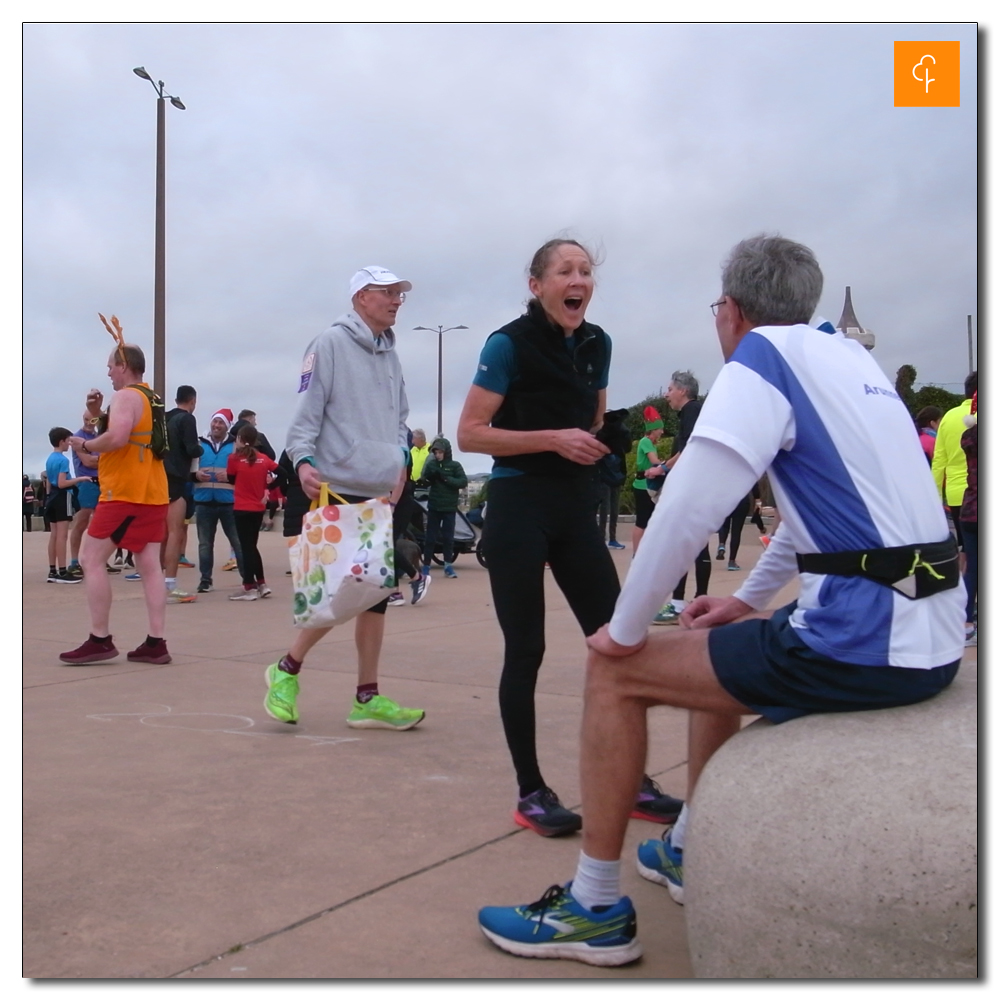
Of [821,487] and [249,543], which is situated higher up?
[821,487]

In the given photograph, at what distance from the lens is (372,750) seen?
4578mm

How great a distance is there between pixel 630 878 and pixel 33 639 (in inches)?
220

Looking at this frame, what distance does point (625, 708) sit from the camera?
2.67 m

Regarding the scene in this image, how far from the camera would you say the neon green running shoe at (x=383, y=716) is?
491 cm

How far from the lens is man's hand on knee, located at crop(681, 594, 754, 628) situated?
2.99 metres

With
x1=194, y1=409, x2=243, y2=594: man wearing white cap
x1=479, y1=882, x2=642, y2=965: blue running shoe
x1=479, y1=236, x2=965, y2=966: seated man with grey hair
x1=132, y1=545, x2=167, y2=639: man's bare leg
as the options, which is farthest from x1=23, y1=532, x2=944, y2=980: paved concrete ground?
x1=194, y1=409, x2=243, y2=594: man wearing white cap

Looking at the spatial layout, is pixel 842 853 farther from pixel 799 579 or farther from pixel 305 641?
pixel 305 641

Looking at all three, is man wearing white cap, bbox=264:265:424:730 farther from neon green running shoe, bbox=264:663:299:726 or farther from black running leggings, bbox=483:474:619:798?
black running leggings, bbox=483:474:619:798

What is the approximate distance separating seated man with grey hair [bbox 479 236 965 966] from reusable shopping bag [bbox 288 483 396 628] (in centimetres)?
207

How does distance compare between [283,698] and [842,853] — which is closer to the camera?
[842,853]

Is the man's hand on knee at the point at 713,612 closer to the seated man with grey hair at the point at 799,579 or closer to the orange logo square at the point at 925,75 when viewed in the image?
the seated man with grey hair at the point at 799,579

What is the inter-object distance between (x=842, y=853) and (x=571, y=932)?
0.82 metres

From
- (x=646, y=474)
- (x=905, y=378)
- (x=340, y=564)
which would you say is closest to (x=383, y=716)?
(x=340, y=564)

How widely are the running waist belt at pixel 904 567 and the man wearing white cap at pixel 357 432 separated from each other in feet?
9.02
